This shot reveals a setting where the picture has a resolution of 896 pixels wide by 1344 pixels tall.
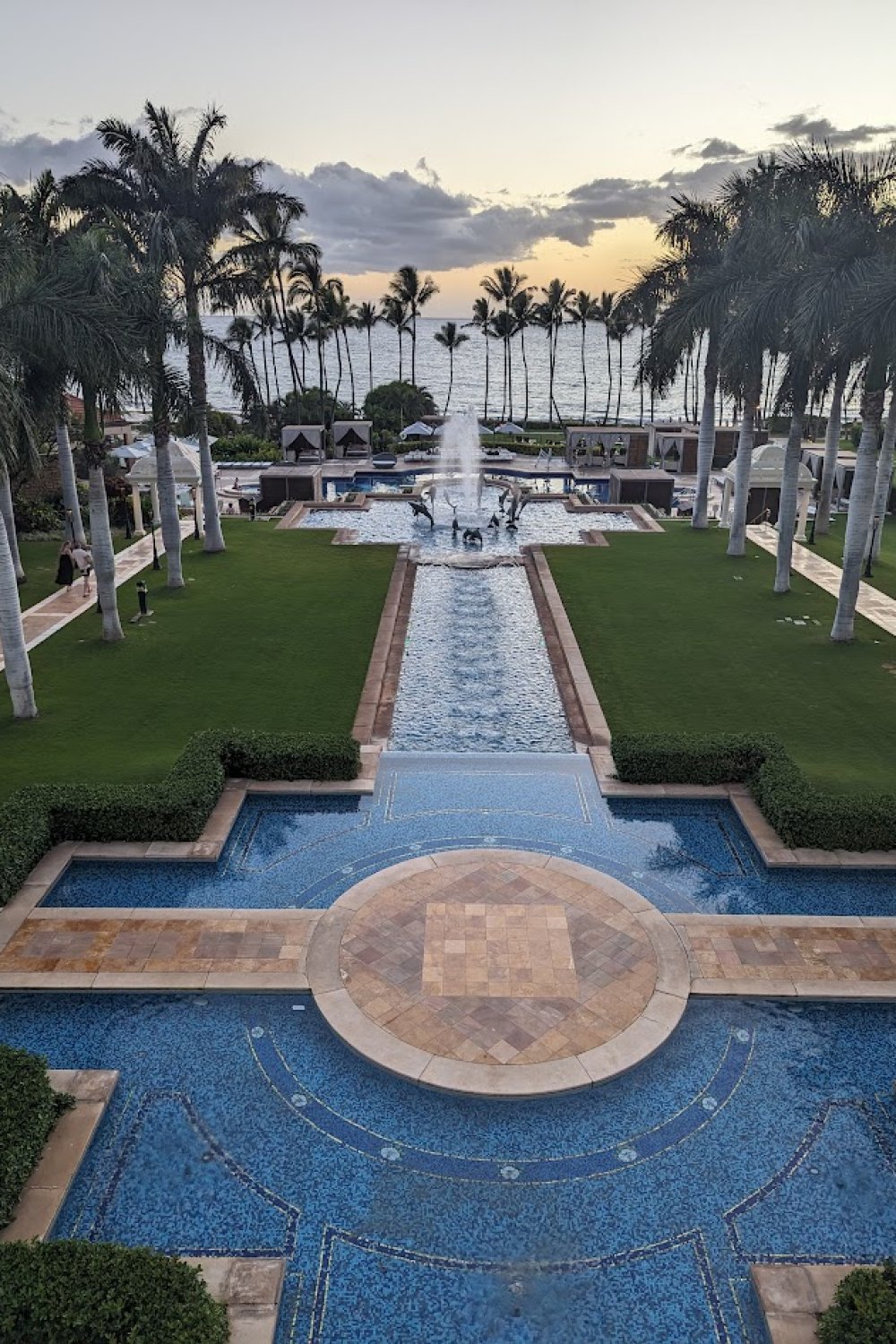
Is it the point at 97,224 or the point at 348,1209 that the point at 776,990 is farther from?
the point at 97,224

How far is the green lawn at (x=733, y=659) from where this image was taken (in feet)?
60.3

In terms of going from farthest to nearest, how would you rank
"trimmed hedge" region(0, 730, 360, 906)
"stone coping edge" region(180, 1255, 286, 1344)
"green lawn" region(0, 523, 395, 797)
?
"green lawn" region(0, 523, 395, 797) < "trimmed hedge" region(0, 730, 360, 906) < "stone coping edge" region(180, 1255, 286, 1344)

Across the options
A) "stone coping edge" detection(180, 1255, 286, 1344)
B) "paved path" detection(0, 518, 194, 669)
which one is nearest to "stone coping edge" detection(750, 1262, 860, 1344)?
"stone coping edge" detection(180, 1255, 286, 1344)

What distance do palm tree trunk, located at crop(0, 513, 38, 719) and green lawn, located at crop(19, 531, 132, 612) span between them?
825 cm

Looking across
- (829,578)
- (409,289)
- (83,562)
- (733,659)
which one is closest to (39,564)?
(83,562)

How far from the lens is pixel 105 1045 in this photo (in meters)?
10.8

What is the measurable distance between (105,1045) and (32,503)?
28.9 metres

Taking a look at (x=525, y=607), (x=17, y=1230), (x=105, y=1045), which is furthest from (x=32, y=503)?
(x=17, y=1230)

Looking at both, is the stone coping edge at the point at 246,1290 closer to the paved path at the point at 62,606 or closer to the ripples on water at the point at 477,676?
the ripples on water at the point at 477,676

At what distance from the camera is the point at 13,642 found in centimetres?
1777

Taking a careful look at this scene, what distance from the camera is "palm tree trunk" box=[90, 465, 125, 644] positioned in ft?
70.0

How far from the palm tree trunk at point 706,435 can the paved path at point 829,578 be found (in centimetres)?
212

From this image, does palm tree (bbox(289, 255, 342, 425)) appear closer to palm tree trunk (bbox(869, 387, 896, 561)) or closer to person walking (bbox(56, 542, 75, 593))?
person walking (bbox(56, 542, 75, 593))

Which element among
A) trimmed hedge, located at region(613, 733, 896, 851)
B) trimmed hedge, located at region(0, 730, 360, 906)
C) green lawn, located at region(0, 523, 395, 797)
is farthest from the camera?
green lawn, located at region(0, 523, 395, 797)
